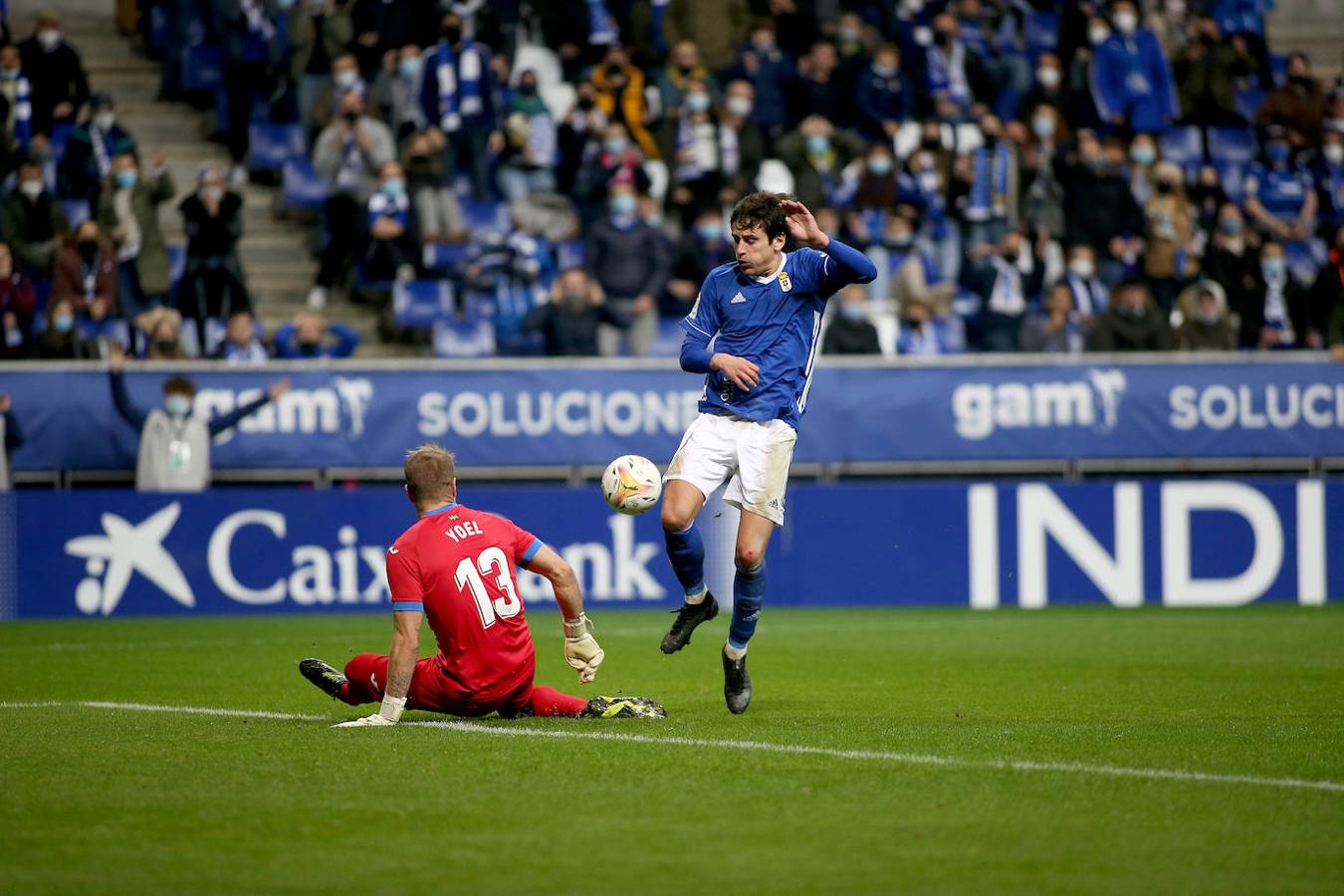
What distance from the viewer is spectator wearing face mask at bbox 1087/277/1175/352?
1909 centimetres

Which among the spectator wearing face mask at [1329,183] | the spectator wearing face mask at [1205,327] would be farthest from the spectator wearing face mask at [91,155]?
the spectator wearing face mask at [1329,183]

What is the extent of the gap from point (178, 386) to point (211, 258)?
110 inches

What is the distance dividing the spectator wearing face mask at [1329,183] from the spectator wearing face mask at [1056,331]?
4740 mm

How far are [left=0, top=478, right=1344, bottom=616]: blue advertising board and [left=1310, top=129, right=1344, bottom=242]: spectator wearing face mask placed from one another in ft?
20.2

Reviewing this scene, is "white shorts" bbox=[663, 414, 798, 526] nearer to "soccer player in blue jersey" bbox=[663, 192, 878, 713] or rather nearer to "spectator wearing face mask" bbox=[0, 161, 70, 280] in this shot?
"soccer player in blue jersey" bbox=[663, 192, 878, 713]

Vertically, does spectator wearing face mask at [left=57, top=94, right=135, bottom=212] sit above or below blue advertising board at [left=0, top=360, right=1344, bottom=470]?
above

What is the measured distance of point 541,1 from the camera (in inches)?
883

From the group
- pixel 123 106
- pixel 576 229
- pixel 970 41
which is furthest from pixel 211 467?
pixel 970 41

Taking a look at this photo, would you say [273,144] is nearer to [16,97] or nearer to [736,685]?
[16,97]

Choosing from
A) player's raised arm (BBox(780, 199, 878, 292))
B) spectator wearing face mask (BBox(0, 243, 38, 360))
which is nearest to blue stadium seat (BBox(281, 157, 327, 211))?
spectator wearing face mask (BBox(0, 243, 38, 360))

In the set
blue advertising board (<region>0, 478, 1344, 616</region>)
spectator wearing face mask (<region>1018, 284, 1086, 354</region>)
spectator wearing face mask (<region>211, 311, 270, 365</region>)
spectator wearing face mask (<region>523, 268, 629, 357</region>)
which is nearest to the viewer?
blue advertising board (<region>0, 478, 1344, 616</region>)

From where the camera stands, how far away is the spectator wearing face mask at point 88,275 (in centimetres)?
1845

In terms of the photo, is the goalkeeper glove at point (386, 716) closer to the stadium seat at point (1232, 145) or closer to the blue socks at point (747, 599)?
the blue socks at point (747, 599)

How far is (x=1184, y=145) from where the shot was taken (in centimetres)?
2367
